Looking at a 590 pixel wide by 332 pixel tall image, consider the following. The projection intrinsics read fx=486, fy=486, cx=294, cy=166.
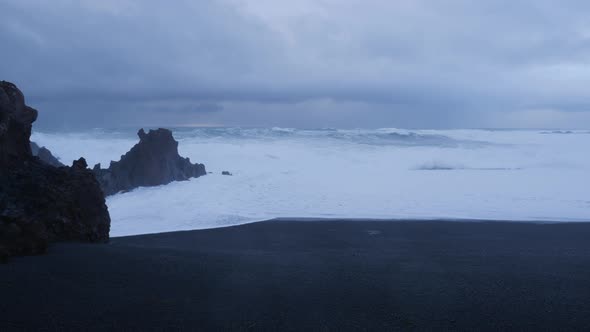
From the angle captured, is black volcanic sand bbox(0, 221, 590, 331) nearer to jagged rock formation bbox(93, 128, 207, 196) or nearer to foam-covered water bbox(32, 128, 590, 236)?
foam-covered water bbox(32, 128, 590, 236)

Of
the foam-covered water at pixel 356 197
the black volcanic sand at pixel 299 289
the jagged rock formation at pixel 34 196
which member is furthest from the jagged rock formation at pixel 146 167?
the black volcanic sand at pixel 299 289

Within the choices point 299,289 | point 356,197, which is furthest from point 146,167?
point 299,289

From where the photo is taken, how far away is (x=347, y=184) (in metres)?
16.2

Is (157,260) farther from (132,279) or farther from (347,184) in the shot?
(347,184)

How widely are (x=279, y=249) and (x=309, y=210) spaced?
15.0 feet

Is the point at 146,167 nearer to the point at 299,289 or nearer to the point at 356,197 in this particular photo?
the point at 356,197

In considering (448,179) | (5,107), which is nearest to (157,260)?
(5,107)

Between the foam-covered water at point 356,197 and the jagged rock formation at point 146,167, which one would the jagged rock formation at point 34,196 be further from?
the jagged rock formation at point 146,167

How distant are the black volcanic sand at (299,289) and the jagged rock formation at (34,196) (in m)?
0.29

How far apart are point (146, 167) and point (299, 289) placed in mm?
11134

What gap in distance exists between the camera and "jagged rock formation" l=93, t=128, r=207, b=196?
13719 millimetres

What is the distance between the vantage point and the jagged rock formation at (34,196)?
183 inches

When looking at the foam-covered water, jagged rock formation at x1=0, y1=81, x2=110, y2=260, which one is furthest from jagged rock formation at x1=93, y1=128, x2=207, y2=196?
jagged rock formation at x1=0, y1=81, x2=110, y2=260

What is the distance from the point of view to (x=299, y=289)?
428cm
